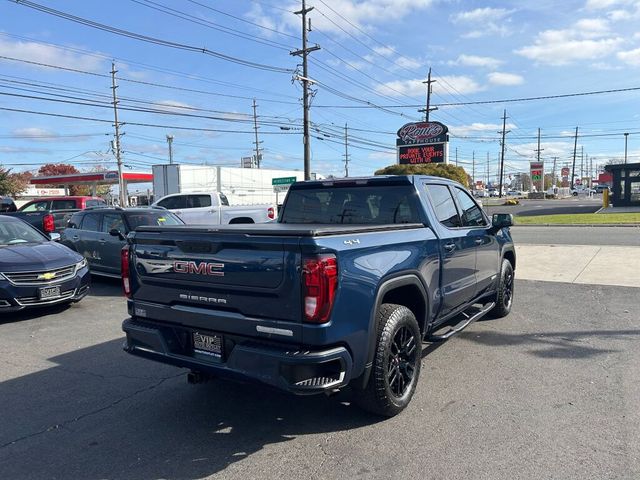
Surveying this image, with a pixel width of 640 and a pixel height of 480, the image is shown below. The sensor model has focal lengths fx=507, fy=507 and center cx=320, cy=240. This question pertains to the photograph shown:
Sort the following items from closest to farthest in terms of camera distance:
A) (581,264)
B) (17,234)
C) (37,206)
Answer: (17,234) → (581,264) → (37,206)

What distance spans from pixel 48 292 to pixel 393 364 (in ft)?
18.0

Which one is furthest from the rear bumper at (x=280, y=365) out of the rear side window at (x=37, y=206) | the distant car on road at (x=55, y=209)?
the rear side window at (x=37, y=206)

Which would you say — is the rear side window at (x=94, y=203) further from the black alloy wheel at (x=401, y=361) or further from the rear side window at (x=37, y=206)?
the black alloy wheel at (x=401, y=361)

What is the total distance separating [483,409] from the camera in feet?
13.4

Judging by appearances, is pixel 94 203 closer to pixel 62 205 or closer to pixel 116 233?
pixel 62 205

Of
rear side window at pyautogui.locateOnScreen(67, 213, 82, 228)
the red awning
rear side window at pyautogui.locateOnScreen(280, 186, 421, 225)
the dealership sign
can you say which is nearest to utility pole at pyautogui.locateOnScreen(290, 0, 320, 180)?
the dealership sign

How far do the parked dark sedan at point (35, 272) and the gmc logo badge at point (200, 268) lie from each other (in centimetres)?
435

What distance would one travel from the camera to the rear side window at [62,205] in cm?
2062

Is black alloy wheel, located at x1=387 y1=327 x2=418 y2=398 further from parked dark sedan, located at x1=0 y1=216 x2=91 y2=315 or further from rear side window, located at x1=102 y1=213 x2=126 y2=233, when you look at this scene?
rear side window, located at x1=102 y1=213 x2=126 y2=233

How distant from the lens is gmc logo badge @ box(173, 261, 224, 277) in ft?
11.6

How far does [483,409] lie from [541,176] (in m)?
73.2

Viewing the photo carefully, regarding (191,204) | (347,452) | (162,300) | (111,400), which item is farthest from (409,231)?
(191,204)

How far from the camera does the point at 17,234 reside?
8.31 metres

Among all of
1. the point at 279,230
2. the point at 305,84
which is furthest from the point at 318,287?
the point at 305,84
